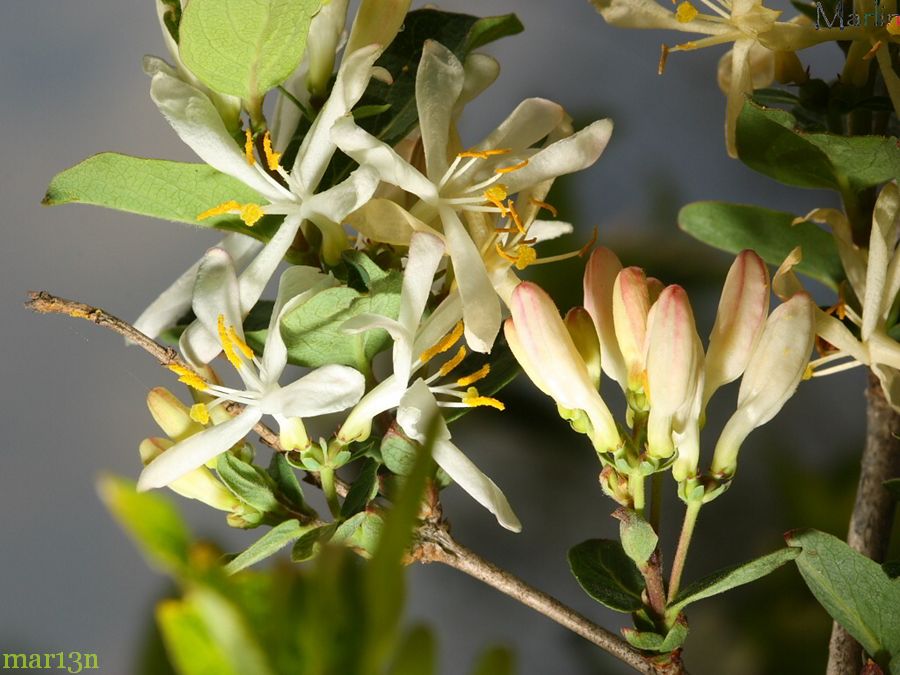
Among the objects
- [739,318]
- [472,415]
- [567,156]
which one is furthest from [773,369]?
[472,415]

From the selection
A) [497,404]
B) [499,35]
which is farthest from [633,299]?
[499,35]

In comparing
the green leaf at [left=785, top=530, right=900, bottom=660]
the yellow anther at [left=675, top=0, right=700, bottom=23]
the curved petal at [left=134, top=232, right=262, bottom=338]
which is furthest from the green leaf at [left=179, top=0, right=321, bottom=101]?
the green leaf at [left=785, top=530, right=900, bottom=660]

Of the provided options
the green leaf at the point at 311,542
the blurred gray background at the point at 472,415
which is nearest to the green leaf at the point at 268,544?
the green leaf at the point at 311,542

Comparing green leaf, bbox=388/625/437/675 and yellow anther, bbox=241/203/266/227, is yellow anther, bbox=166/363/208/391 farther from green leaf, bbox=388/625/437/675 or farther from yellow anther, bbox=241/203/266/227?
green leaf, bbox=388/625/437/675

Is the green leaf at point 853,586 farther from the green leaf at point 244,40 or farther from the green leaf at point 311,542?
the green leaf at point 244,40

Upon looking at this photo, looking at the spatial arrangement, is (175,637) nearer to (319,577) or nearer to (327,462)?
(319,577)
